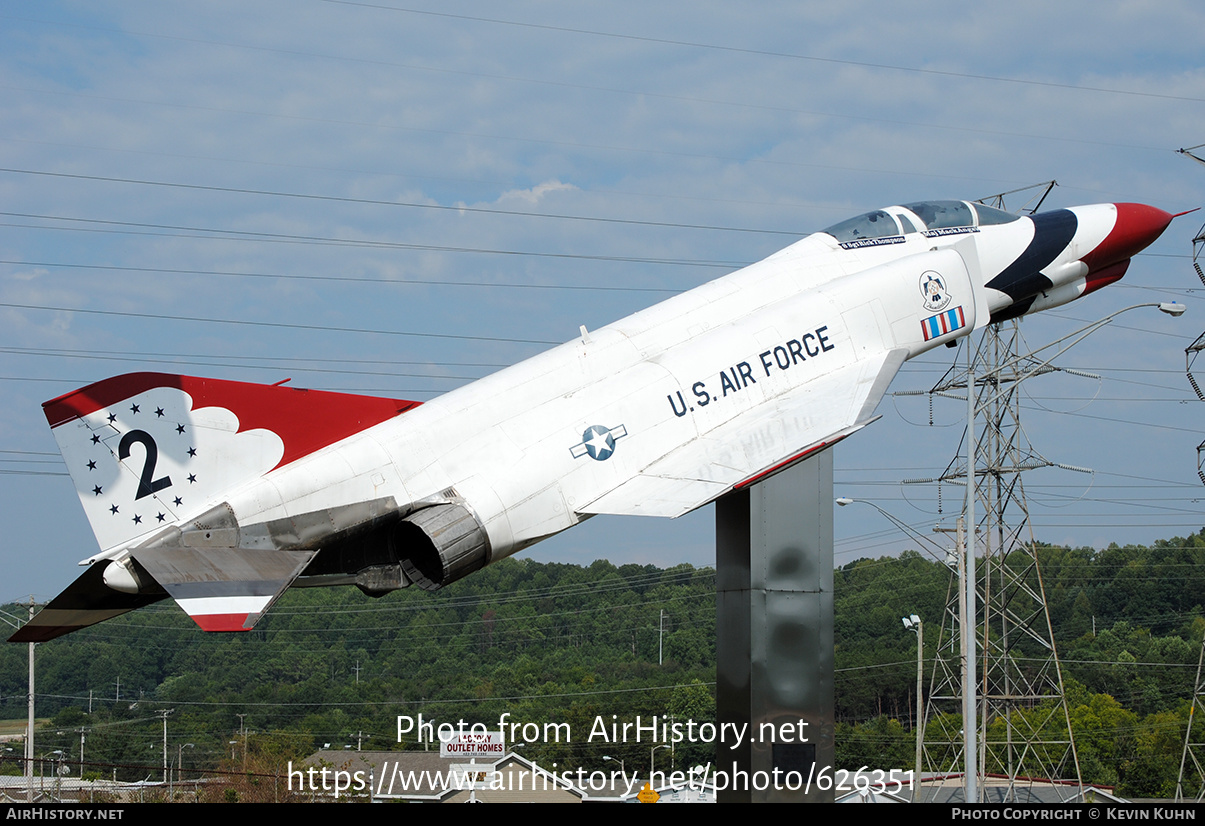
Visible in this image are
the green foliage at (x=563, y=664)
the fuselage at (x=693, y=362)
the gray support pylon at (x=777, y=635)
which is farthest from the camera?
the green foliage at (x=563, y=664)

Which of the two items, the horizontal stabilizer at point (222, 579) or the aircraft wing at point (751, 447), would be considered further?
the aircraft wing at point (751, 447)

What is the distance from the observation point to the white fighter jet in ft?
35.9

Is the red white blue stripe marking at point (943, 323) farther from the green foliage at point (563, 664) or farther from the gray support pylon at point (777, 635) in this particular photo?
the green foliage at point (563, 664)

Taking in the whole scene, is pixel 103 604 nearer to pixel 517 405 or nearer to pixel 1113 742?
pixel 517 405

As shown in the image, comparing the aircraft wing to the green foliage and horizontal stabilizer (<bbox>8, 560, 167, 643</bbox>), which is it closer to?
horizontal stabilizer (<bbox>8, 560, 167, 643</bbox>)

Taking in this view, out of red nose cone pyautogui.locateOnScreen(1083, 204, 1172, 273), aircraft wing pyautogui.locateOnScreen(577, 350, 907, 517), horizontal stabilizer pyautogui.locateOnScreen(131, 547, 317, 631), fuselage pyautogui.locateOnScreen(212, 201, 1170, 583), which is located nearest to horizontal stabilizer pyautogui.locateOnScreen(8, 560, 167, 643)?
horizontal stabilizer pyautogui.locateOnScreen(131, 547, 317, 631)

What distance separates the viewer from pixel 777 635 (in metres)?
14.0

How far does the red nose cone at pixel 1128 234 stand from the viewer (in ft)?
56.4

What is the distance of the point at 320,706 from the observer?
8150 centimetres

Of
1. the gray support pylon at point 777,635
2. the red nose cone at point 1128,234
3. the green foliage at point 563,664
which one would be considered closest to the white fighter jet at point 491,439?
the gray support pylon at point 777,635

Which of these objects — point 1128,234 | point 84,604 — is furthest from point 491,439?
point 1128,234

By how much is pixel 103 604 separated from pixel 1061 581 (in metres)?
98.6

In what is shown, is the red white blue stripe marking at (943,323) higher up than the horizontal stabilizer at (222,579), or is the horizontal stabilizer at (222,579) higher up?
the red white blue stripe marking at (943,323)

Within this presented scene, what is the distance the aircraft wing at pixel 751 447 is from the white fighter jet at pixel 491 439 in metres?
0.03
